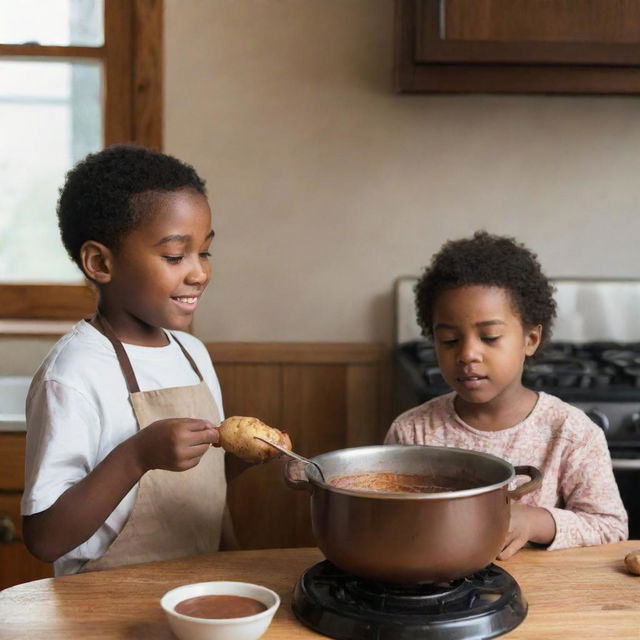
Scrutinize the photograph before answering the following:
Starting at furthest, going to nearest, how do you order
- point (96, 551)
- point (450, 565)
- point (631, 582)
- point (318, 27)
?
point (318, 27), point (96, 551), point (631, 582), point (450, 565)

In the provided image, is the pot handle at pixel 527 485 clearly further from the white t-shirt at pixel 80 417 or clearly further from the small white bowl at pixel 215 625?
the white t-shirt at pixel 80 417

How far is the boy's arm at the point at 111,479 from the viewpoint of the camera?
1128mm

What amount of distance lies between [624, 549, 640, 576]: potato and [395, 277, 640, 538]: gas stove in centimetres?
75

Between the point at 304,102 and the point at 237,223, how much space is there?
0.37 metres

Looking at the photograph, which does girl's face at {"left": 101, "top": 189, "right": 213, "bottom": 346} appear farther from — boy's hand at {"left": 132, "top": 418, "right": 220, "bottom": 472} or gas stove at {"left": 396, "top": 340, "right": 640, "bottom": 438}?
gas stove at {"left": 396, "top": 340, "right": 640, "bottom": 438}

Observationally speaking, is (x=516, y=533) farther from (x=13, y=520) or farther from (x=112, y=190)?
(x=13, y=520)

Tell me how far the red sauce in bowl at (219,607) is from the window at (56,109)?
175 centimetres

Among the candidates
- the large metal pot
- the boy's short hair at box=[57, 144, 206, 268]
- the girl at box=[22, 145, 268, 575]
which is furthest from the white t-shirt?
the large metal pot

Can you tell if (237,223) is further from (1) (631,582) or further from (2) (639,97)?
(1) (631,582)

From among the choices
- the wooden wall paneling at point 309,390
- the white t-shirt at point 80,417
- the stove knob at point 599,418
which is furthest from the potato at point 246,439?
the wooden wall paneling at point 309,390

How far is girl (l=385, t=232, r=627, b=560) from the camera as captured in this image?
1.52 metres

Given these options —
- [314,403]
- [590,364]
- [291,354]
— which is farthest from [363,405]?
[590,364]

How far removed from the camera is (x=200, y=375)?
5.20 feet

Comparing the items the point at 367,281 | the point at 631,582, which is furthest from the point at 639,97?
the point at 631,582
